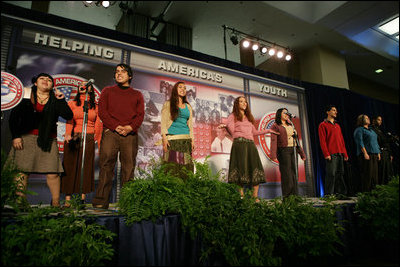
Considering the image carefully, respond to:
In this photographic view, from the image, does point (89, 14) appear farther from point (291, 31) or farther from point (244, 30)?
point (291, 31)

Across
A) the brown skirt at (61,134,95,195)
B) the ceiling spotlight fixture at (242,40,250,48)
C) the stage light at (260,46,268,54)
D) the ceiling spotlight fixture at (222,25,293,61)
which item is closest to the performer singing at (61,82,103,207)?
the brown skirt at (61,134,95,195)

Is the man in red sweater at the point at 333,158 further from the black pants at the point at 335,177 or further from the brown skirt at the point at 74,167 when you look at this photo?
the brown skirt at the point at 74,167

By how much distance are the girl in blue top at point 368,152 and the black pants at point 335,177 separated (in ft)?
3.11

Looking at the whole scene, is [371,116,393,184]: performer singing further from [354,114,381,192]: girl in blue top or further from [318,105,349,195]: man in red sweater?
[318,105,349,195]: man in red sweater

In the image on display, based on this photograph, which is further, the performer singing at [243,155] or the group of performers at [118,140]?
the performer singing at [243,155]

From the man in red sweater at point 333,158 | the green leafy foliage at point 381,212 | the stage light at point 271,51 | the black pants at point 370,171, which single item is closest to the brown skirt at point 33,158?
the green leafy foliage at point 381,212

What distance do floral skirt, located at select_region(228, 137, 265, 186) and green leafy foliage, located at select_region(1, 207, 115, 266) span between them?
247cm

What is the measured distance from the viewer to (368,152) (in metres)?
5.24

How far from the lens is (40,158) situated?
250 centimetres

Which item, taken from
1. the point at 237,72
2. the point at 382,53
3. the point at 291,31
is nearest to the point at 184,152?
the point at 237,72

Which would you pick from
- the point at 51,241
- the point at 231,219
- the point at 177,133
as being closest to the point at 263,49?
the point at 177,133

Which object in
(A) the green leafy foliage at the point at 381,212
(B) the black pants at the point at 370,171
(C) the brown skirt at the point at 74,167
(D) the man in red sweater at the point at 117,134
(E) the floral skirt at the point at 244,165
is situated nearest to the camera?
(A) the green leafy foliage at the point at 381,212

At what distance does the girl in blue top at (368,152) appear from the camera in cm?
516

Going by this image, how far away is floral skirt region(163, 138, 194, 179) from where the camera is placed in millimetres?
3148
